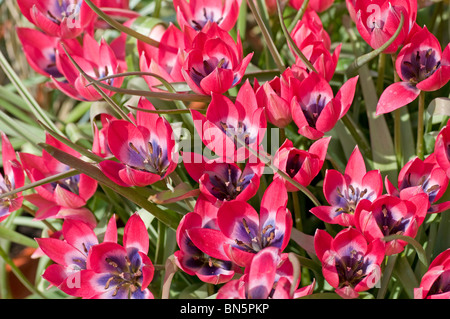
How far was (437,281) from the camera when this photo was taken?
624mm

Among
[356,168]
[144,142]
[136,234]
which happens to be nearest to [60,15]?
[144,142]

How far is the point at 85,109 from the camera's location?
118cm

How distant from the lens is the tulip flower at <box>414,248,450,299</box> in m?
0.59

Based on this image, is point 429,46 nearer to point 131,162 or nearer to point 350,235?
point 350,235

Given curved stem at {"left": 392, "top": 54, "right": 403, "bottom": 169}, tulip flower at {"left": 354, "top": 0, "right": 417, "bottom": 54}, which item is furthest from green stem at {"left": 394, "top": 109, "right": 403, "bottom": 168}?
tulip flower at {"left": 354, "top": 0, "right": 417, "bottom": 54}

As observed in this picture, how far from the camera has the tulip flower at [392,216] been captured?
1.96 feet

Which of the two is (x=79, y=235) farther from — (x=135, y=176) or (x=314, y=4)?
(x=314, y=4)

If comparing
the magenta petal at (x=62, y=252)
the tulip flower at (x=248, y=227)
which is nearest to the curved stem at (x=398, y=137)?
the tulip flower at (x=248, y=227)

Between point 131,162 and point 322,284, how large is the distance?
32cm

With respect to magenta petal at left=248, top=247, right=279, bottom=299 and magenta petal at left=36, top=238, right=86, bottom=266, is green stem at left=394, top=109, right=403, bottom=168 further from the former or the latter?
magenta petal at left=36, top=238, right=86, bottom=266

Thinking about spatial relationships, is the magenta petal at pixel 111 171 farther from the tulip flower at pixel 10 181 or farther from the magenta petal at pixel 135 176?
the tulip flower at pixel 10 181

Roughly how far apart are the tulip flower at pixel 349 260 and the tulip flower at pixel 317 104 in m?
0.13

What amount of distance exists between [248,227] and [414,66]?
11.7 inches

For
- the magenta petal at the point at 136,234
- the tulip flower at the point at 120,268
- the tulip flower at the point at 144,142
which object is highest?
the tulip flower at the point at 144,142
